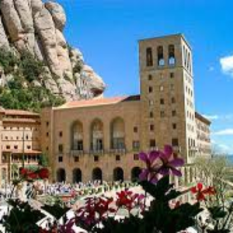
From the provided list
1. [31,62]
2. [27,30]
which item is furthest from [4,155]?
[27,30]

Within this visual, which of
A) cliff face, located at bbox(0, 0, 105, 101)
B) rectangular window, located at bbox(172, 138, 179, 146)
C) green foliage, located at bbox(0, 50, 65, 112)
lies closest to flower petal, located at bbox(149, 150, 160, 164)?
rectangular window, located at bbox(172, 138, 179, 146)

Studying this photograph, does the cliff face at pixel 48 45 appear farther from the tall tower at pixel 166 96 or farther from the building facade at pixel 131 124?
the tall tower at pixel 166 96

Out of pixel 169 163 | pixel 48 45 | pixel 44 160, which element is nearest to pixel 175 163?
pixel 169 163

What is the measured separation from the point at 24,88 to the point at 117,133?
22.6m

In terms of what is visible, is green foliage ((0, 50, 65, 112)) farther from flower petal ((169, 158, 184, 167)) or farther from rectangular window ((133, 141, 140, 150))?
flower petal ((169, 158, 184, 167))

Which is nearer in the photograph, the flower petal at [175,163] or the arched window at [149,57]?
the flower petal at [175,163]

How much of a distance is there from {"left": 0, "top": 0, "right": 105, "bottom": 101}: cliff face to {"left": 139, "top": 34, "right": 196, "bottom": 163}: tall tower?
26.1m

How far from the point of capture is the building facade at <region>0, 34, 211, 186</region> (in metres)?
52.2

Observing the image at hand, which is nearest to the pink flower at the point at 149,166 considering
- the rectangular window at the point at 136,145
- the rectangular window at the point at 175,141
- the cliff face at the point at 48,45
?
the rectangular window at the point at 175,141

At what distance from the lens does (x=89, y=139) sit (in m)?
56.5

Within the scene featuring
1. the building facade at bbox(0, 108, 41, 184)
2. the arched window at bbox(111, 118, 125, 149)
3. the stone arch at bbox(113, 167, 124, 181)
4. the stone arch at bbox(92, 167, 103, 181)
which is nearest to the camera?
the building facade at bbox(0, 108, 41, 184)

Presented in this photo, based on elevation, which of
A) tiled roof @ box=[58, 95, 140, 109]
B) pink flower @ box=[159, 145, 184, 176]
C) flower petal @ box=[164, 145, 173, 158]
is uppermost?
tiled roof @ box=[58, 95, 140, 109]

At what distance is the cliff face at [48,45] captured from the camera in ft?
253

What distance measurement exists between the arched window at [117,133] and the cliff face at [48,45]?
74.6 feet
